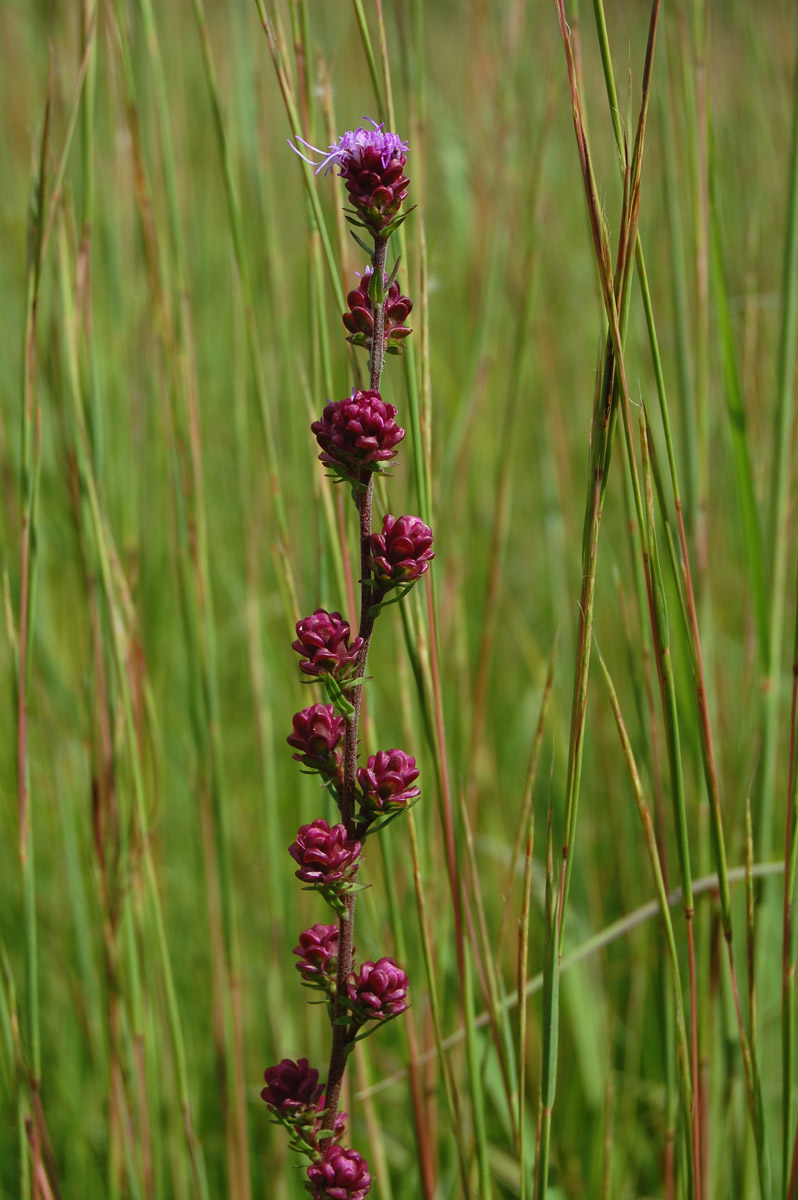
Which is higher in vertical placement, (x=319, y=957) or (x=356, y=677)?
(x=356, y=677)

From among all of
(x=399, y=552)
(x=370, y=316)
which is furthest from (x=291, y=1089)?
(x=370, y=316)

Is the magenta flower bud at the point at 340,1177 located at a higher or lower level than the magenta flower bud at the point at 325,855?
lower

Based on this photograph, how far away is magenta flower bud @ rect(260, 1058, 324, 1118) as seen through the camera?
57 cm

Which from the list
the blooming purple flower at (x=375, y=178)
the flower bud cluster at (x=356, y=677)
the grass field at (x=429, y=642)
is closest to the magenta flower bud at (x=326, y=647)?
the flower bud cluster at (x=356, y=677)

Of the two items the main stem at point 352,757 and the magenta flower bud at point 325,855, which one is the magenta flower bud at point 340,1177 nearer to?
the main stem at point 352,757

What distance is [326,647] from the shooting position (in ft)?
1.78

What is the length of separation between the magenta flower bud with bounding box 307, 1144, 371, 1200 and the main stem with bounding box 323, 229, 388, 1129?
19 millimetres

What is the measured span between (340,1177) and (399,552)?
1.10 feet

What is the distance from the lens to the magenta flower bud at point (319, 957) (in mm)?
574

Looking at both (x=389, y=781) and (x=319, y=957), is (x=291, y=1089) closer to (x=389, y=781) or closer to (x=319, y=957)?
(x=319, y=957)

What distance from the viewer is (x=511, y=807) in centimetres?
166

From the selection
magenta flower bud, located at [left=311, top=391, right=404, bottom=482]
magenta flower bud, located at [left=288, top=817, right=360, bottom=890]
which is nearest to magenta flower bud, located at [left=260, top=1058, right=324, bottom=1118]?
magenta flower bud, located at [left=288, top=817, right=360, bottom=890]

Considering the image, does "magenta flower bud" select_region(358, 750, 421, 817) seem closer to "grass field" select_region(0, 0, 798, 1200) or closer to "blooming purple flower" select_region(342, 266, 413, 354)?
"grass field" select_region(0, 0, 798, 1200)

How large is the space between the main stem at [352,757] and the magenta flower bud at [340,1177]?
0.02 m
